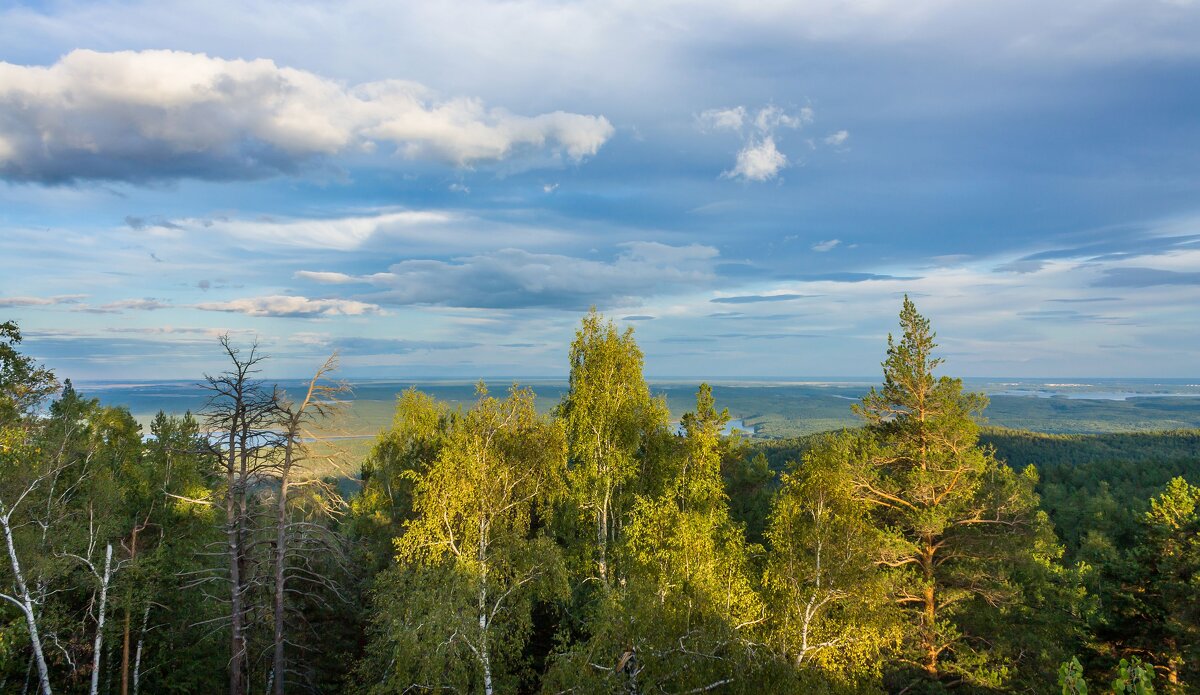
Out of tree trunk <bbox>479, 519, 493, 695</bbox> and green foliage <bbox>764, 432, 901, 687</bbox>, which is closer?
green foliage <bbox>764, 432, 901, 687</bbox>

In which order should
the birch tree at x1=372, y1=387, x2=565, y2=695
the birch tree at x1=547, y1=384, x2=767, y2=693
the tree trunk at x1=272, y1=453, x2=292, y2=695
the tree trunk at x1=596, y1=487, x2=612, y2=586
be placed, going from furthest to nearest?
the tree trunk at x1=596, y1=487, x2=612, y2=586, the tree trunk at x1=272, y1=453, x2=292, y2=695, the birch tree at x1=372, y1=387, x2=565, y2=695, the birch tree at x1=547, y1=384, x2=767, y2=693

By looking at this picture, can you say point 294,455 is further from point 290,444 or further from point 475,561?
point 475,561

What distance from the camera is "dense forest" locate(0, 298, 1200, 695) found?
14617mm

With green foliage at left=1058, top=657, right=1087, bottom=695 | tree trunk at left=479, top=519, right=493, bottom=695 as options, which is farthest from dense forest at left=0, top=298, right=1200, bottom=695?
green foliage at left=1058, top=657, right=1087, bottom=695

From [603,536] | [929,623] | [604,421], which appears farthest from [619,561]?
[929,623]

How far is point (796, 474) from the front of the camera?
53.6ft

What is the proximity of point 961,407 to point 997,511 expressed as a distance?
3.34 meters

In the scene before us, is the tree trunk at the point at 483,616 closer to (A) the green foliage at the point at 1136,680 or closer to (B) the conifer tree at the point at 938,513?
(B) the conifer tree at the point at 938,513

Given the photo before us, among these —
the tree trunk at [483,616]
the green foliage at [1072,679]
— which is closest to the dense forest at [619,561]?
the tree trunk at [483,616]

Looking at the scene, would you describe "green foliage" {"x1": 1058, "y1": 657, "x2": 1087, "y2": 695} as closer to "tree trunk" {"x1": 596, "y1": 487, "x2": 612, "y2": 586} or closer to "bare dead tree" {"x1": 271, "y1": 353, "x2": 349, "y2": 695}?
"tree trunk" {"x1": 596, "y1": 487, "x2": 612, "y2": 586}

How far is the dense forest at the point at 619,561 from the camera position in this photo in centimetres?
1462

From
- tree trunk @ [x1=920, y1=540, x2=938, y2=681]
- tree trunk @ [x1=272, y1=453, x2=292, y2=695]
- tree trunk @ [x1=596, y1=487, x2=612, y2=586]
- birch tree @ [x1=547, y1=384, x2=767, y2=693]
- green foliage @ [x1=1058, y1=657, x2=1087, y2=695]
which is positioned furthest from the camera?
tree trunk @ [x1=596, y1=487, x2=612, y2=586]

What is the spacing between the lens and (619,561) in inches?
744

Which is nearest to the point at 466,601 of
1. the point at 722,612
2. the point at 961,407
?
the point at 722,612
